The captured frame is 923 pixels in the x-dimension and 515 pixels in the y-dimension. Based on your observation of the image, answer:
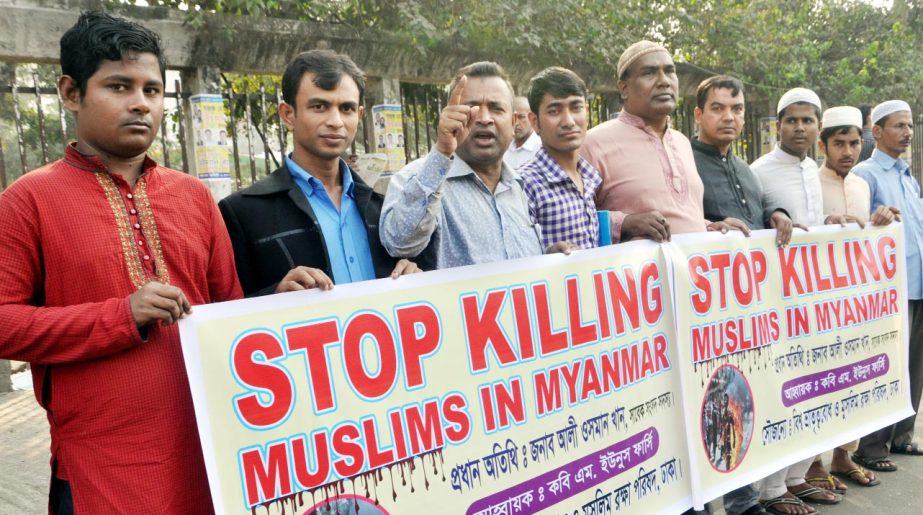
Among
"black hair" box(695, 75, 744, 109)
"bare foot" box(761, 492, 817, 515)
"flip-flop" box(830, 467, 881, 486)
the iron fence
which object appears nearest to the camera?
"bare foot" box(761, 492, 817, 515)

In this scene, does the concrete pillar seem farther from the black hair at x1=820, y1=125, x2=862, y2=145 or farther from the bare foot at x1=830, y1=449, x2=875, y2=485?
the black hair at x1=820, y1=125, x2=862, y2=145

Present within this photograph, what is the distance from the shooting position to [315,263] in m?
2.31

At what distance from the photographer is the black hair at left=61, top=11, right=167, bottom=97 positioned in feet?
6.16

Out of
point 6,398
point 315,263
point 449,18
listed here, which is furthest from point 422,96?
point 315,263

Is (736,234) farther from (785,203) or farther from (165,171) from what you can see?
(165,171)

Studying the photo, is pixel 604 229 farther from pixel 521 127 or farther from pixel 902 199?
pixel 902 199

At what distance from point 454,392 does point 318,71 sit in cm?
107

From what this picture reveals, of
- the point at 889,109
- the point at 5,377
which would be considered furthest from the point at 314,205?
the point at 5,377

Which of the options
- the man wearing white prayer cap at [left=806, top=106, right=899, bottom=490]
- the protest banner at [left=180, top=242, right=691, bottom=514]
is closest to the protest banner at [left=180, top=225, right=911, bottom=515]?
the protest banner at [left=180, top=242, right=691, bottom=514]

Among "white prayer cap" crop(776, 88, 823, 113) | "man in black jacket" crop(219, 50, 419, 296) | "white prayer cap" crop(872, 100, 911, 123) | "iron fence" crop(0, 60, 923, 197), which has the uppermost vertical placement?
"iron fence" crop(0, 60, 923, 197)

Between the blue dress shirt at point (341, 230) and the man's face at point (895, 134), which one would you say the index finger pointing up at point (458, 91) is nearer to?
the blue dress shirt at point (341, 230)

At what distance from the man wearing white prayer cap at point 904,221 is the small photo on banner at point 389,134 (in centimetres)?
333

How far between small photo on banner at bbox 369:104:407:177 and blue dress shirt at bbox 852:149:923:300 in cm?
332

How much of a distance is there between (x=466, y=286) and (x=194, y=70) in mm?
3758
